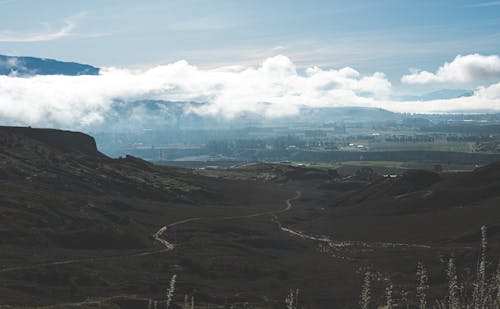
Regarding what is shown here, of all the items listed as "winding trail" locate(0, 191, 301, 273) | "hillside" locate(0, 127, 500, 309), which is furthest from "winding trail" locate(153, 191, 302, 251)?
→ "hillside" locate(0, 127, 500, 309)

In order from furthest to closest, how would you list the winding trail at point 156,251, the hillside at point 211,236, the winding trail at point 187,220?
the winding trail at point 187,220
the winding trail at point 156,251
the hillside at point 211,236

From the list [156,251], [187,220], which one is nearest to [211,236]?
[156,251]

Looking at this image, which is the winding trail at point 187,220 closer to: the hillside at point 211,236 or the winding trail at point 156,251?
the winding trail at point 156,251

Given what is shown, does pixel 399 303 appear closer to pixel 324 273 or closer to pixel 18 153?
pixel 324 273

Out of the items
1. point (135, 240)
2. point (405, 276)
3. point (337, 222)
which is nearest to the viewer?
point (405, 276)

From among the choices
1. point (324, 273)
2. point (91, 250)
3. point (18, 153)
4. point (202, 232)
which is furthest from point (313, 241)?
point (18, 153)

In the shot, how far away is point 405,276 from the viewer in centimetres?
7512

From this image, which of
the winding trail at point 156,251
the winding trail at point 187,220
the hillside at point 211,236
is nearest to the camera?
the hillside at point 211,236

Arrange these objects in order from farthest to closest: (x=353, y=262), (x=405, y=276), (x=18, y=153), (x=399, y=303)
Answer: (x=18, y=153)
(x=353, y=262)
(x=405, y=276)
(x=399, y=303)

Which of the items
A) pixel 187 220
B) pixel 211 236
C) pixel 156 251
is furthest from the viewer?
pixel 187 220

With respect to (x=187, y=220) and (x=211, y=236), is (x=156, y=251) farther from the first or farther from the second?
(x=187, y=220)

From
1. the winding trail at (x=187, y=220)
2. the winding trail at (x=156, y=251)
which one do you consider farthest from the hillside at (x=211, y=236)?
the winding trail at (x=187, y=220)

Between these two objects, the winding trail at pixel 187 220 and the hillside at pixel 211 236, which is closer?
the hillside at pixel 211 236

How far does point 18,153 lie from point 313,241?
10935 centimetres
